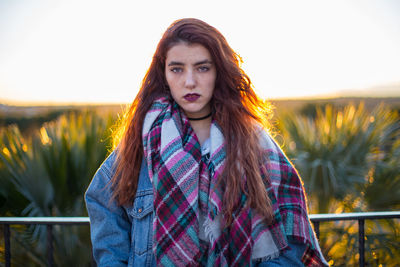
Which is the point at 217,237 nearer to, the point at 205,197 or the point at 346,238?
the point at 205,197

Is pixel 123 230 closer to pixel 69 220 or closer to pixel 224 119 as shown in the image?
pixel 69 220

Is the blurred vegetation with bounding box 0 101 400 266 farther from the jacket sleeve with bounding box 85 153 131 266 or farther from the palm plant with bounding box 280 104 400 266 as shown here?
the jacket sleeve with bounding box 85 153 131 266

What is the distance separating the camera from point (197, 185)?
1.46 m

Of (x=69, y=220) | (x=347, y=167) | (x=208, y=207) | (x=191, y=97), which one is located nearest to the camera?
(x=208, y=207)

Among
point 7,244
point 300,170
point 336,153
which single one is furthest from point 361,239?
point 7,244

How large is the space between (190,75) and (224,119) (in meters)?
0.26

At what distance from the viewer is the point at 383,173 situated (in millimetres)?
3746

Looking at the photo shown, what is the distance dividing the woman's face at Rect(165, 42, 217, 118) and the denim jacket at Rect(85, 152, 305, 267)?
15.7 inches

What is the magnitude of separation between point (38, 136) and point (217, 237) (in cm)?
223

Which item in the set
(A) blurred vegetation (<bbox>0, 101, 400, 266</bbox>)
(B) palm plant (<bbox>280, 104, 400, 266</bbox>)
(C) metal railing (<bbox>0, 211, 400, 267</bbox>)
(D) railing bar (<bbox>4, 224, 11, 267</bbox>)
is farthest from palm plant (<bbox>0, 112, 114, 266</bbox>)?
(B) palm plant (<bbox>280, 104, 400, 266</bbox>)

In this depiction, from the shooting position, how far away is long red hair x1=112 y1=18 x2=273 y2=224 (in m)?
1.45

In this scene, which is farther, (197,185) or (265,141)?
(265,141)

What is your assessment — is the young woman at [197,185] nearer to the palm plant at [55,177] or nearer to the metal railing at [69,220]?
the metal railing at [69,220]

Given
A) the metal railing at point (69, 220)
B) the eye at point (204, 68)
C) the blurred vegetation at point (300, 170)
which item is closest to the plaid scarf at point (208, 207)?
the eye at point (204, 68)
